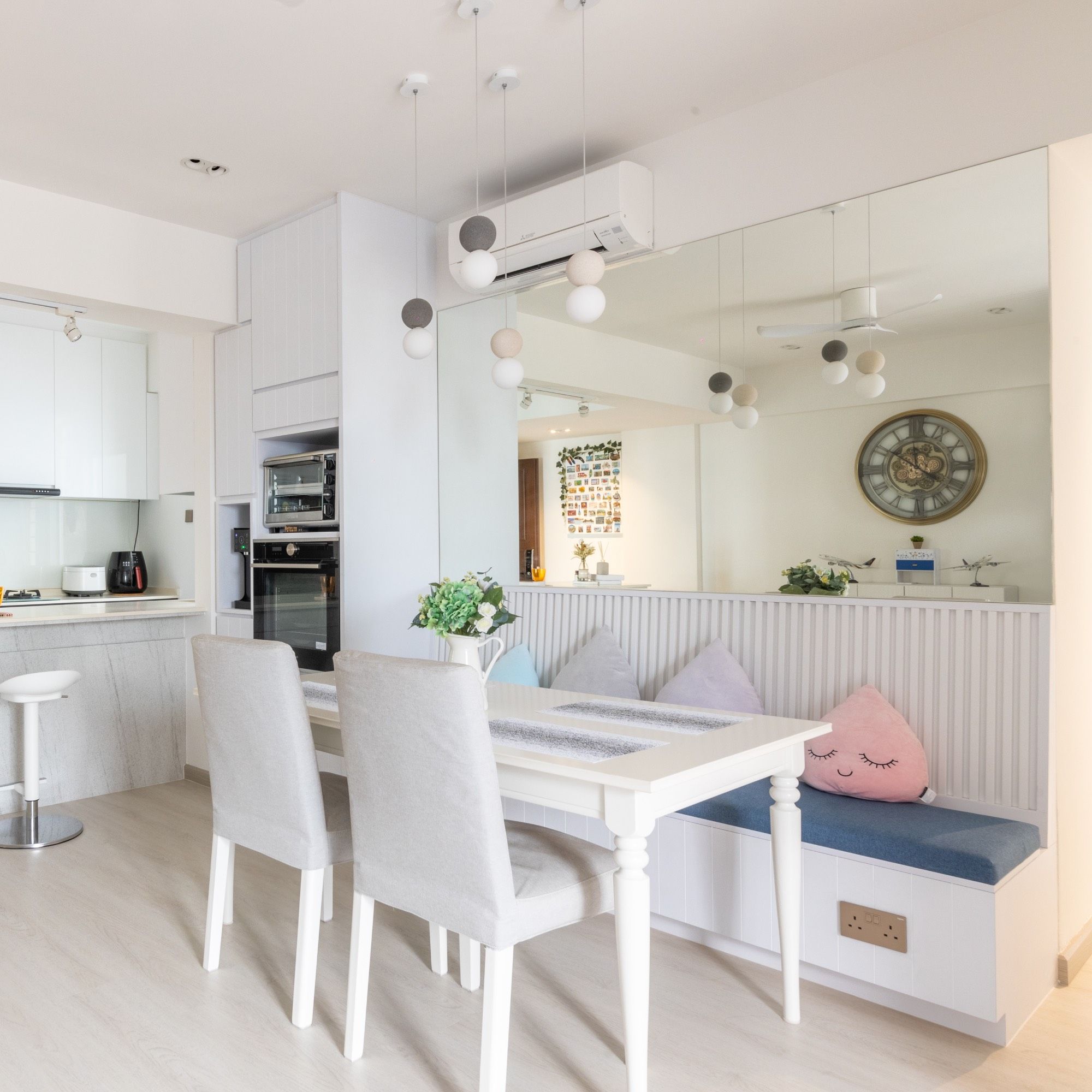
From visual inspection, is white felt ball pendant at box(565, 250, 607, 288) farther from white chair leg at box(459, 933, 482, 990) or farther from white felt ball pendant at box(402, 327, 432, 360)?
white chair leg at box(459, 933, 482, 990)

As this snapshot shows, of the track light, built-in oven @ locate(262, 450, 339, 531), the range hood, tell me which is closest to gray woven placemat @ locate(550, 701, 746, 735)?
built-in oven @ locate(262, 450, 339, 531)

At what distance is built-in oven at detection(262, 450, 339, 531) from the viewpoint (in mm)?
3631

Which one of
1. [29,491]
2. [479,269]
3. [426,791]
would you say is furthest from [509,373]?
[29,491]

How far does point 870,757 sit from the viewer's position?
8.01 ft

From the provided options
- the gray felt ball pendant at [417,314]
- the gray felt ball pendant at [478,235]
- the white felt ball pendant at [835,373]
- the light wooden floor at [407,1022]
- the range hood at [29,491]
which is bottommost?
the light wooden floor at [407,1022]

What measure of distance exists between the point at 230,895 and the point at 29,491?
365 centimetres

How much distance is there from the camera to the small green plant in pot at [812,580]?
2.75 meters

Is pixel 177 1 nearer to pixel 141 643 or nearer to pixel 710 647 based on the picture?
pixel 710 647

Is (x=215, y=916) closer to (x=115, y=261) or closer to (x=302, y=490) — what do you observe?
(x=302, y=490)

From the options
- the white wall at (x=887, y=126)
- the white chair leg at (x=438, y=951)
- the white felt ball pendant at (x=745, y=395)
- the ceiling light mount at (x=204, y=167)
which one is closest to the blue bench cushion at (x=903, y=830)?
the white chair leg at (x=438, y=951)

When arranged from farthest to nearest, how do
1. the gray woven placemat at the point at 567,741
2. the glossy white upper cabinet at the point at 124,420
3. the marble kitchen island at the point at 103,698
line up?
the glossy white upper cabinet at the point at 124,420
the marble kitchen island at the point at 103,698
the gray woven placemat at the point at 567,741

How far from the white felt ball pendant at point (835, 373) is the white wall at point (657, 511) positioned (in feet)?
1.67

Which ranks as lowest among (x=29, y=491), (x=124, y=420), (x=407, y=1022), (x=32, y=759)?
(x=407, y=1022)

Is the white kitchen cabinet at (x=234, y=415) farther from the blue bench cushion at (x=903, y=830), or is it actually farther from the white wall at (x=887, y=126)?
the blue bench cushion at (x=903, y=830)
